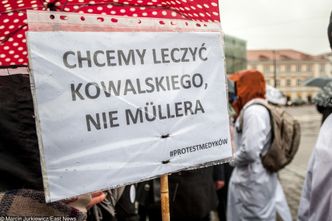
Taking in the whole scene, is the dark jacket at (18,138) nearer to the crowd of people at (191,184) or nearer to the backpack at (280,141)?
the crowd of people at (191,184)

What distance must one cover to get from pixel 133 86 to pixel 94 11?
17.1 inches

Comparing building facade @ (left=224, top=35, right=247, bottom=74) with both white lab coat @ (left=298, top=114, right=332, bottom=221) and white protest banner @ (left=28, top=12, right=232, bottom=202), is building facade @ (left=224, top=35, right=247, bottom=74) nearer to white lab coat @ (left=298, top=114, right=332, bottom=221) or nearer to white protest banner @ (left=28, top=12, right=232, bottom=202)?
white lab coat @ (left=298, top=114, right=332, bottom=221)

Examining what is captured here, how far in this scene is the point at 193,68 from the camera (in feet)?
4.84

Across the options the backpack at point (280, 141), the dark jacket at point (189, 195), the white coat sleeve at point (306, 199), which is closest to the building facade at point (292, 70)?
the backpack at point (280, 141)

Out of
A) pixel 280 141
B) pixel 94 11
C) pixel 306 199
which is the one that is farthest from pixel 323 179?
pixel 280 141

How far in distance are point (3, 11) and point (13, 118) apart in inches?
23.5

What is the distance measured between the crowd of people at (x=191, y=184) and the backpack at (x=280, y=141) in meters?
0.05

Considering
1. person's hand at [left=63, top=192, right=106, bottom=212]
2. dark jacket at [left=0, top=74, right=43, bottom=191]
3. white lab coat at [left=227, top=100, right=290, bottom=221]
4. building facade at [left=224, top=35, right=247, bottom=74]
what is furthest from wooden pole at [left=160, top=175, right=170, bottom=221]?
building facade at [left=224, top=35, right=247, bottom=74]

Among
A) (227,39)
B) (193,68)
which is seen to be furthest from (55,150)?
(227,39)

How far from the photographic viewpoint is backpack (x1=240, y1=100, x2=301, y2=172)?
10.4 feet

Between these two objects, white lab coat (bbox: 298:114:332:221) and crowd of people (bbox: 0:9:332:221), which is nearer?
crowd of people (bbox: 0:9:332:221)

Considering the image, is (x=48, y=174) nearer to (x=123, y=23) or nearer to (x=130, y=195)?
(x=123, y=23)

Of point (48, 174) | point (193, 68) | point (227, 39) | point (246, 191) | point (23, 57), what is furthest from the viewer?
point (227, 39)

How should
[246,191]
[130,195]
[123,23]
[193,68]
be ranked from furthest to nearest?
[246,191] → [130,195] → [193,68] → [123,23]
